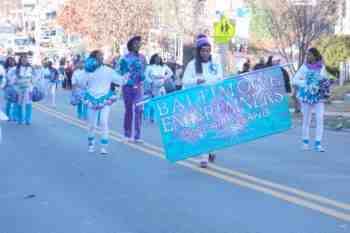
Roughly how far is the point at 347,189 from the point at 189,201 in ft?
6.67

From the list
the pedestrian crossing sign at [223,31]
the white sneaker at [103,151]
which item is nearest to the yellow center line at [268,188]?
the white sneaker at [103,151]

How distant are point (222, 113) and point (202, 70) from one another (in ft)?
2.22

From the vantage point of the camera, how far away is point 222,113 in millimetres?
12414

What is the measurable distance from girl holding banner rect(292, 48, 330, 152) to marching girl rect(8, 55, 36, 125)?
9374 millimetres

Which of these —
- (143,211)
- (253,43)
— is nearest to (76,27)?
(253,43)

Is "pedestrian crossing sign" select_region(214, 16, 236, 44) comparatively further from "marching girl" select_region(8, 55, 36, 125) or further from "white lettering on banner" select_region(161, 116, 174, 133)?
"white lettering on banner" select_region(161, 116, 174, 133)

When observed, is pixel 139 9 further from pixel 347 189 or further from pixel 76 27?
pixel 347 189

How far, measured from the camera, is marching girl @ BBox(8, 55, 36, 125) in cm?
2230

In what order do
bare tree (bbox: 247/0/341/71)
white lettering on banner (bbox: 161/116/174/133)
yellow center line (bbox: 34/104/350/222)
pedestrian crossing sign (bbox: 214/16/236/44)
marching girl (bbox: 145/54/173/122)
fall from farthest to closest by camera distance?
pedestrian crossing sign (bbox: 214/16/236/44) → bare tree (bbox: 247/0/341/71) → marching girl (bbox: 145/54/173/122) → white lettering on banner (bbox: 161/116/174/133) → yellow center line (bbox: 34/104/350/222)

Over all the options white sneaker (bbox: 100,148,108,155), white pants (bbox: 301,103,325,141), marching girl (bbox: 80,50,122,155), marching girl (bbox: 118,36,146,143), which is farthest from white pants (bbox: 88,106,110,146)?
white pants (bbox: 301,103,325,141)

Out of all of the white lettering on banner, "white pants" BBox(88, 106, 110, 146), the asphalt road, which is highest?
the white lettering on banner

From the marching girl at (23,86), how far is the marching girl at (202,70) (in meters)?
10.4

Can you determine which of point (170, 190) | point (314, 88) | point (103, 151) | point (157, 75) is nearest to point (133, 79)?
point (103, 151)

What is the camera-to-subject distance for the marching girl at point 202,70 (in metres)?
12.5
